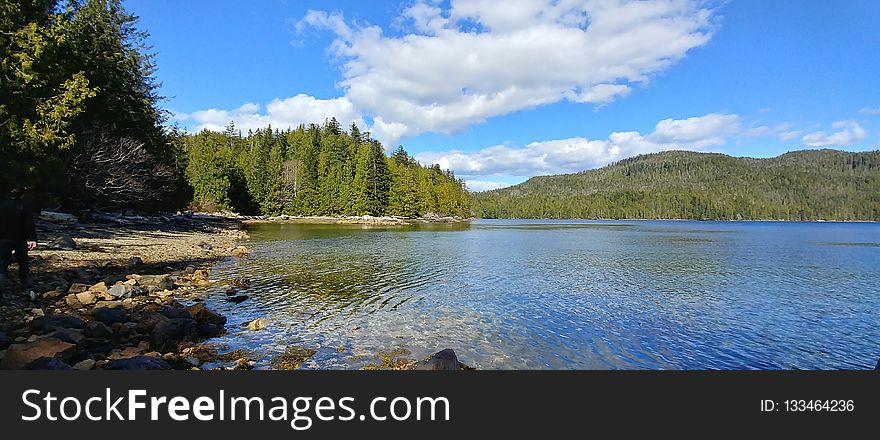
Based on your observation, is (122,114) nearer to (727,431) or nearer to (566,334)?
(566,334)

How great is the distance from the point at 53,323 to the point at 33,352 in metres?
3.40

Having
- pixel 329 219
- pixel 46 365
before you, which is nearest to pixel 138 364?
pixel 46 365

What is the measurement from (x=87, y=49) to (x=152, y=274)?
789 inches

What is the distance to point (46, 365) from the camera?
7.40 metres

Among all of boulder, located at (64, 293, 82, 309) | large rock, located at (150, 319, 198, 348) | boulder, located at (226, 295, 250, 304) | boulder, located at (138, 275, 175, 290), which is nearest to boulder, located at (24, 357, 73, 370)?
large rock, located at (150, 319, 198, 348)

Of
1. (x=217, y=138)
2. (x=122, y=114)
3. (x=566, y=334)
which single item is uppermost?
(x=217, y=138)

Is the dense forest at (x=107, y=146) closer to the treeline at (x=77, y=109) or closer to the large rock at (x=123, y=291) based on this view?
the treeline at (x=77, y=109)

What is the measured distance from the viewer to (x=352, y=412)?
6.45 meters

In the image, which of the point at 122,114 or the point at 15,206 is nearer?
the point at 15,206

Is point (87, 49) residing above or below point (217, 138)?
below

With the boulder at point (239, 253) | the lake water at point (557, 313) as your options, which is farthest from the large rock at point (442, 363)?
the boulder at point (239, 253)

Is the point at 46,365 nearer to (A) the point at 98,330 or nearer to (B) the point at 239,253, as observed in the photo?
(A) the point at 98,330

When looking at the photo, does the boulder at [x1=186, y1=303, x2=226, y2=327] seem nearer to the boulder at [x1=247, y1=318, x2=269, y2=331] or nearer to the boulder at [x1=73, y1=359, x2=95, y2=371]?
the boulder at [x1=247, y1=318, x2=269, y2=331]

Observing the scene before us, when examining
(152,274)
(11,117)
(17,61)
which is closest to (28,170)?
(11,117)
